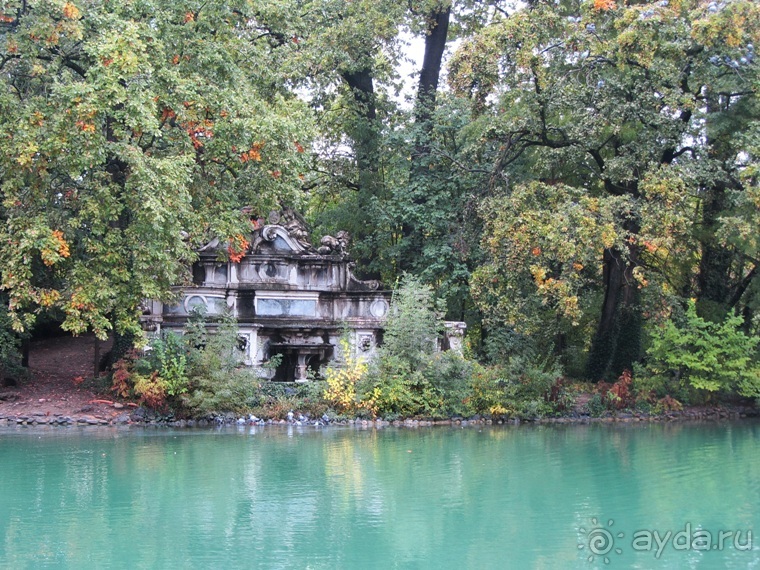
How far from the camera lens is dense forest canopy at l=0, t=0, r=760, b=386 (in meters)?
16.9

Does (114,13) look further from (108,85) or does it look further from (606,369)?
(606,369)

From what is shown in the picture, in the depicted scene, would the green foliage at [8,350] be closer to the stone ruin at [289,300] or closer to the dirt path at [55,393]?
the dirt path at [55,393]

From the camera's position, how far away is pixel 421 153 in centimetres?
2500

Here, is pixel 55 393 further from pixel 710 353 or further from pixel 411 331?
pixel 710 353

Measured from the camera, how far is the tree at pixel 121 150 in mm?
16391

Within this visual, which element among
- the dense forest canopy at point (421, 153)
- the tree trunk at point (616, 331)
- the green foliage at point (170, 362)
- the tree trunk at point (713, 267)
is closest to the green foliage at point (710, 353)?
the dense forest canopy at point (421, 153)

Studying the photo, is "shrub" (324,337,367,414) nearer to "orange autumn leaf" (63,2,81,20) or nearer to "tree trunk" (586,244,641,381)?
"tree trunk" (586,244,641,381)

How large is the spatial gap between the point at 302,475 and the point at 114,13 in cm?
996

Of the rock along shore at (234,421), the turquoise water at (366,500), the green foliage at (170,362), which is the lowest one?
the turquoise water at (366,500)

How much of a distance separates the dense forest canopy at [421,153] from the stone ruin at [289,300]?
1.29m

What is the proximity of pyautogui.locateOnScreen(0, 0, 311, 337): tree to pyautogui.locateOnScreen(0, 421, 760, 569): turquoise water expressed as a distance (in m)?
3.14

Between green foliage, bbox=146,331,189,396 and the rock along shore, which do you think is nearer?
the rock along shore

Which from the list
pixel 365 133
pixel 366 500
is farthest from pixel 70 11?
pixel 365 133

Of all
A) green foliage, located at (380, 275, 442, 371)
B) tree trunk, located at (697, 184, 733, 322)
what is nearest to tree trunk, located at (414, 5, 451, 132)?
green foliage, located at (380, 275, 442, 371)
